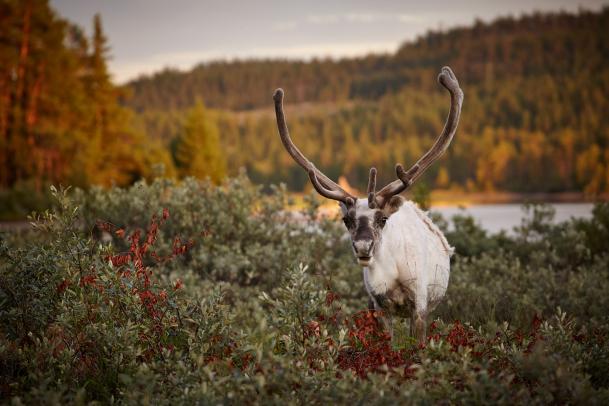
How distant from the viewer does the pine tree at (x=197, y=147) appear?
163ft

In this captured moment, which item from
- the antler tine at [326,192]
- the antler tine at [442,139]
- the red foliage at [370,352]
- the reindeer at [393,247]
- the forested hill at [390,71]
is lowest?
the red foliage at [370,352]

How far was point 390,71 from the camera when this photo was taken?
17050cm

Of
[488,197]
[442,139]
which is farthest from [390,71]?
[442,139]

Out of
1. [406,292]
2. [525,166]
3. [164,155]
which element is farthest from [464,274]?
[525,166]

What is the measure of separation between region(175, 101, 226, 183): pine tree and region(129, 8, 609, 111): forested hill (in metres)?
96.1

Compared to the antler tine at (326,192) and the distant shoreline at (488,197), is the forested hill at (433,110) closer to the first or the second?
the distant shoreline at (488,197)

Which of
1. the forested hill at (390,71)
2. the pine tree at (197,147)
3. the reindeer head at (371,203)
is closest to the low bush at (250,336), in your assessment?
the reindeer head at (371,203)

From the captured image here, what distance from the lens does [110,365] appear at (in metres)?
5.15

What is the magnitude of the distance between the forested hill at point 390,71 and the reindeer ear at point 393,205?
13503 centimetres

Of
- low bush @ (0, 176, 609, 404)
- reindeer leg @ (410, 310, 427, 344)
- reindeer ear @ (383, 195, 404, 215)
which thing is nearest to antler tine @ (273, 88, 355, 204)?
reindeer ear @ (383, 195, 404, 215)

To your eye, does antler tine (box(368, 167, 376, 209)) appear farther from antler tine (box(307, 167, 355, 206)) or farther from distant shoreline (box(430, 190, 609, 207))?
distant shoreline (box(430, 190, 609, 207))

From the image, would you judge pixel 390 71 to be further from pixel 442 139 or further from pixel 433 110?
pixel 442 139

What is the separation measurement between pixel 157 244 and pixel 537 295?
625 cm

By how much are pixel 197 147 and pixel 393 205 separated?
1790 inches
